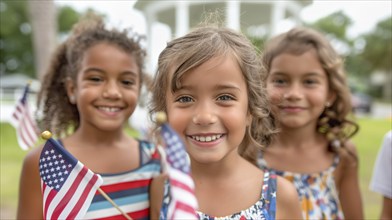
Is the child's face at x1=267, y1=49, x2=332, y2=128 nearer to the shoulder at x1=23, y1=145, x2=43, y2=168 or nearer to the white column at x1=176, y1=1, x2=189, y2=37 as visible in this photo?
the shoulder at x1=23, y1=145, x2=43, y2=168

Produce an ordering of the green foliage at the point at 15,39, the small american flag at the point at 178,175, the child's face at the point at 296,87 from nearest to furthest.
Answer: the small american flag at the point at 178,175
the child's face at the point at 296,87
the green foliage at the point at 15,39

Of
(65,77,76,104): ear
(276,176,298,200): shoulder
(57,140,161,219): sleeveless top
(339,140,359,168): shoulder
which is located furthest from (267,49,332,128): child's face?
(65,77,76,104): ear

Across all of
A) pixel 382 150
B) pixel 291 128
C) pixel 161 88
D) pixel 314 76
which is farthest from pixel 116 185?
pixel 382 150

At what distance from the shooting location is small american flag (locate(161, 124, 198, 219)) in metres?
1.36

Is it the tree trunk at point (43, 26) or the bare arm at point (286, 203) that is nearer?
the bare arm at point (286, 203)

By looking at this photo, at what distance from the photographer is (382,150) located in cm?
263

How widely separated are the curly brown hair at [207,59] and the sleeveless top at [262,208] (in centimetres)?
30

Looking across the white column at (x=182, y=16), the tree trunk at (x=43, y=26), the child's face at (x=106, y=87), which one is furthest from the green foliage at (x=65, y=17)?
the child's face at (x=106, y=87)

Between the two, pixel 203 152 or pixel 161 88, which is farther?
pixel 161 88

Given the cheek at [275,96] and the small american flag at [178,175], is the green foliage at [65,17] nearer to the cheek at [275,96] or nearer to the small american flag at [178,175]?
the cheek at [275,96]

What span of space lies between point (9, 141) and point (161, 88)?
11671mm

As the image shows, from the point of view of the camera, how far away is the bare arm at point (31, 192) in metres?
2.45

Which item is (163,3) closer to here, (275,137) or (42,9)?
(42,9)

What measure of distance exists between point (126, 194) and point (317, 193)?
118cm
